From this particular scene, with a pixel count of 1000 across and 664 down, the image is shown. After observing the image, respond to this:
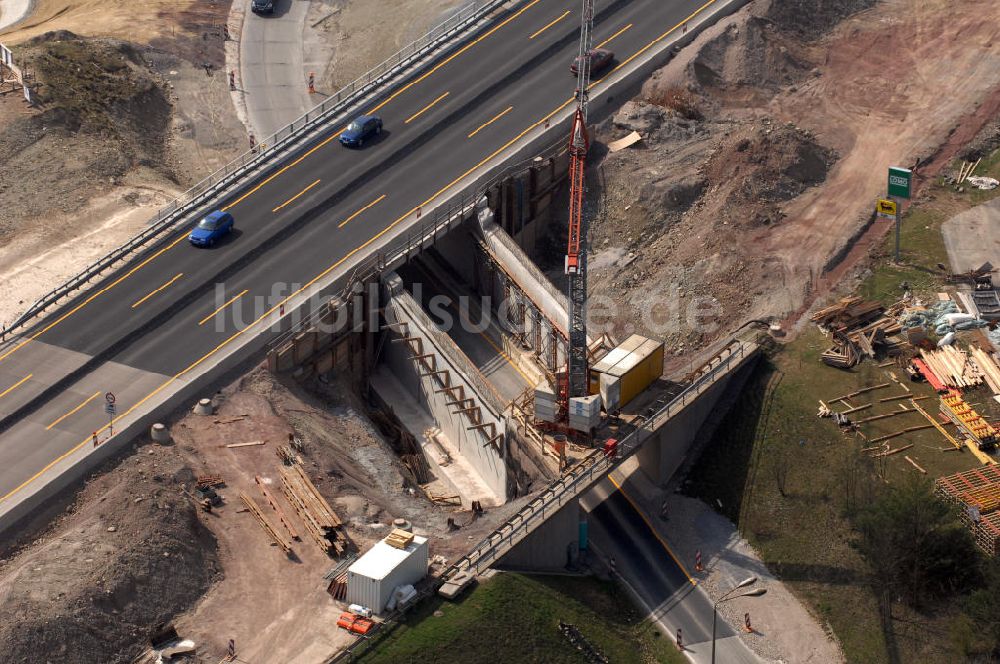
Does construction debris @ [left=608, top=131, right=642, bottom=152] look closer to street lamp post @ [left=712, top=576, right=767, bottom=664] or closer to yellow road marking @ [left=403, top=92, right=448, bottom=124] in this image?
yellow road marking @ [left=403, top=92, right=448, bottom=124]

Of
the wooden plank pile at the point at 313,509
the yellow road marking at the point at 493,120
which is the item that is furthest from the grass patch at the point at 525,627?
the yellow road marking at the point at 493,120

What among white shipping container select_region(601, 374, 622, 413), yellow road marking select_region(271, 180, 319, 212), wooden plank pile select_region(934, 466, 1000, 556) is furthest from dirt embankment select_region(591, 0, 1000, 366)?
yellow road marking select_region(271, 180, 319, 212)

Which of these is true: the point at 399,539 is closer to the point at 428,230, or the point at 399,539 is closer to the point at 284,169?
the point at 428,230

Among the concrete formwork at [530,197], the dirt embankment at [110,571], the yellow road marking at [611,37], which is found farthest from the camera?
the yellow road marking at [611,37]

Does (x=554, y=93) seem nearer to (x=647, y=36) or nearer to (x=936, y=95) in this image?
(x=647, y=36)

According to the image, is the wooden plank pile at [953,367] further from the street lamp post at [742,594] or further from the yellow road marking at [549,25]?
the yellow road marking at [549,25]

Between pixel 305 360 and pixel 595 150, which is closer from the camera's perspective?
pixel 305 360

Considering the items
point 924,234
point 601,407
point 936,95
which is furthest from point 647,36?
point 601,407
